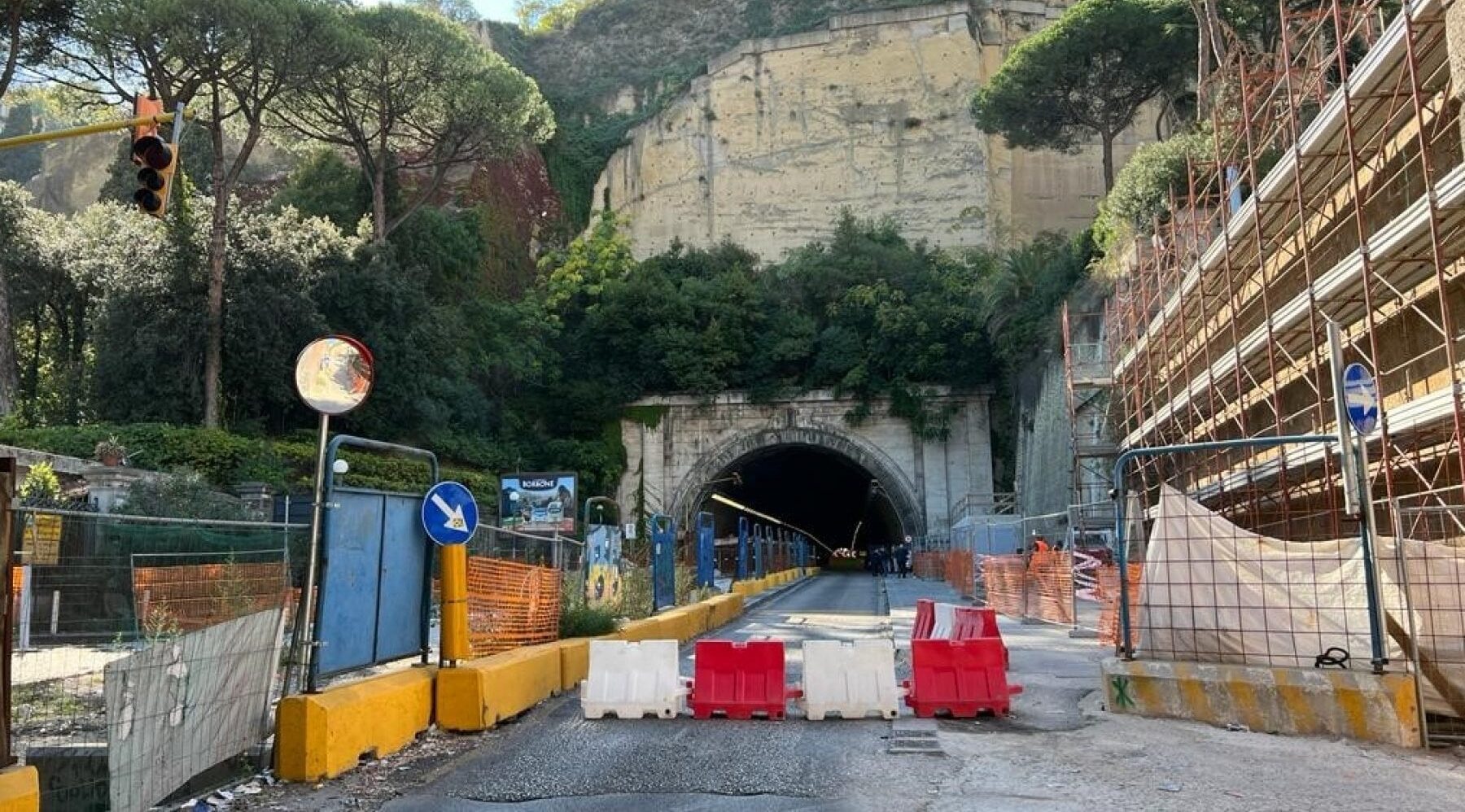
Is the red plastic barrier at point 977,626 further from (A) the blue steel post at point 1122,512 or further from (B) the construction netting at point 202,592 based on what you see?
(B) the construction netting at point 202,592

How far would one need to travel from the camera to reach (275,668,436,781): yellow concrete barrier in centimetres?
532

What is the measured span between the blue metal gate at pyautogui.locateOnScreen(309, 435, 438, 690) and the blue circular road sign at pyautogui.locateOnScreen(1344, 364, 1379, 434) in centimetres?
589

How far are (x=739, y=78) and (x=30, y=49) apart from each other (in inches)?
1267

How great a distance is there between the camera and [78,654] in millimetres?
4676

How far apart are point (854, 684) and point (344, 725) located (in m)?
3.40

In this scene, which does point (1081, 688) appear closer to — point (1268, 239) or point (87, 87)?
point (1268, 239)

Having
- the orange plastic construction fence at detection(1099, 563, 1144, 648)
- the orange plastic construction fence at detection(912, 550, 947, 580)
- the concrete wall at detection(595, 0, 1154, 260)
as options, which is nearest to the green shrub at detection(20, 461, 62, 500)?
the orange plastic construction fence at detection(1099, 563, 1144, 648)

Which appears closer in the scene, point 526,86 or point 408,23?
point 408,23

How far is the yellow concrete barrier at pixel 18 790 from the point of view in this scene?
11.4 ft

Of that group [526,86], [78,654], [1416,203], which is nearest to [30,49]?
[526,86]

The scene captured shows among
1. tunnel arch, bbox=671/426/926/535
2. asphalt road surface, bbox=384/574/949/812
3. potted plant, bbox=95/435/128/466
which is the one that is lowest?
asphalt road surface, bbox=384/574/949/812

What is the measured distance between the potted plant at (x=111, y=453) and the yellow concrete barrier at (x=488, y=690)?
1806 centimetres

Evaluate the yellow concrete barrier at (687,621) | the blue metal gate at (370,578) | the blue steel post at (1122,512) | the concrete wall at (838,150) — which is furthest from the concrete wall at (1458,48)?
the concrete wall at (838,150)

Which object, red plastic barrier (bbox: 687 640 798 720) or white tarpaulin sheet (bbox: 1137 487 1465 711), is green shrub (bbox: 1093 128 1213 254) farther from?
red plastic barrier (bbox: 687 640 798 720)
